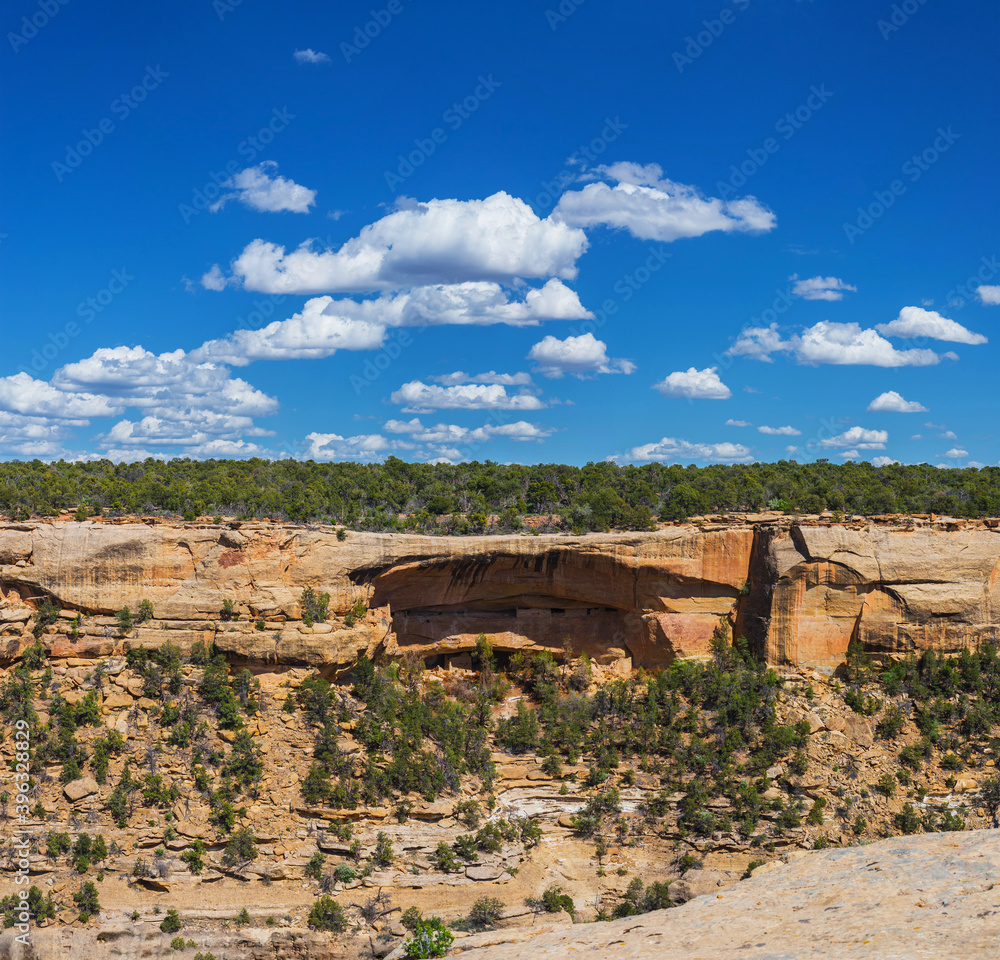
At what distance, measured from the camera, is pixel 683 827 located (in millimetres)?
25094

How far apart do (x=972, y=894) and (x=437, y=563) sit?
69.6 feet

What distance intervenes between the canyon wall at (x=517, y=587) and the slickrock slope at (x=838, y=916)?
12.7m

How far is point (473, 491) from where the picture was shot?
131 ft

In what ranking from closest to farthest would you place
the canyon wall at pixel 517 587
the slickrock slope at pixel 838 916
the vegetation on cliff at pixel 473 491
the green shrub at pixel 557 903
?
the slickrock slope at pixel 838 916
the green shrub at pixel 557 903
the canyon wall at pixel 517 587
the vegetation on cliff at pixel 473 491

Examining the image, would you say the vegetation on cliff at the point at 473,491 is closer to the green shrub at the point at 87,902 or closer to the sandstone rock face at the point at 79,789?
the sandstone rock face at the point at 79,789

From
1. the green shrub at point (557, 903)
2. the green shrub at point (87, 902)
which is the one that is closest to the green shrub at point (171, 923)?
the green shrub at point (87, 902)

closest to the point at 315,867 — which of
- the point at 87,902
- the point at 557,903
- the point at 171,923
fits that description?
the point at 171,923

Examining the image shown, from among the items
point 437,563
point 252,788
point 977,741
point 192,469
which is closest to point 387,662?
point 437,563

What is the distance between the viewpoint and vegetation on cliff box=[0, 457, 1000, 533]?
1316 inches

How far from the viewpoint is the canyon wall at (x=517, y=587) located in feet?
91.6

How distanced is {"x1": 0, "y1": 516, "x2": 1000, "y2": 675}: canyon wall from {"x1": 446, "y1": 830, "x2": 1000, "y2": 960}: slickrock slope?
12717mm

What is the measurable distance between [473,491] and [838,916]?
90.8ft

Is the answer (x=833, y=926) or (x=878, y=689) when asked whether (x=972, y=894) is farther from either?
(x=878, y=689)

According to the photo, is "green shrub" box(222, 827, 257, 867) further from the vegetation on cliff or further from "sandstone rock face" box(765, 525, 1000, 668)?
"sandstone rock face" box(765, 525, 1000, 668)
